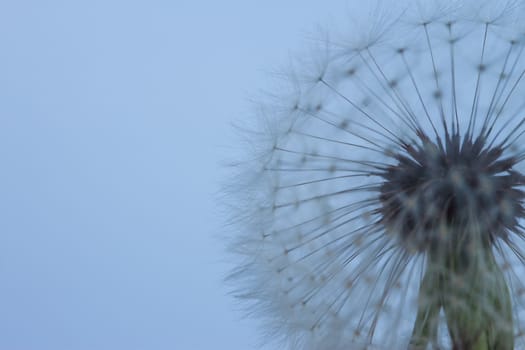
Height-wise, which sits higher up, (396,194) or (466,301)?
(396,194)

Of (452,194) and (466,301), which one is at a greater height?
(452,194)

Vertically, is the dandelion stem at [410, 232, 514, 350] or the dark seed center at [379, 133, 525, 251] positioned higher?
the dark seed center at [379, 133, 525, 251]

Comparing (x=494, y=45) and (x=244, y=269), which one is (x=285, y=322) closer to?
(x=244, y=269)

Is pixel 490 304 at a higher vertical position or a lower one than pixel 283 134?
lower

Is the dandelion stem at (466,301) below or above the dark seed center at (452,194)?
below

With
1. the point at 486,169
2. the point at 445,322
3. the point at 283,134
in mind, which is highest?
the point at 283,134

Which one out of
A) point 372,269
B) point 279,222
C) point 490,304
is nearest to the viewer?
point 490,304

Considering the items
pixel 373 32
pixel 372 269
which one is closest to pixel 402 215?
pixel 372 269

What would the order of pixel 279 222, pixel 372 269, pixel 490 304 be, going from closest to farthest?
pixel 490 304
pixel 372 269
pixel 279 222
